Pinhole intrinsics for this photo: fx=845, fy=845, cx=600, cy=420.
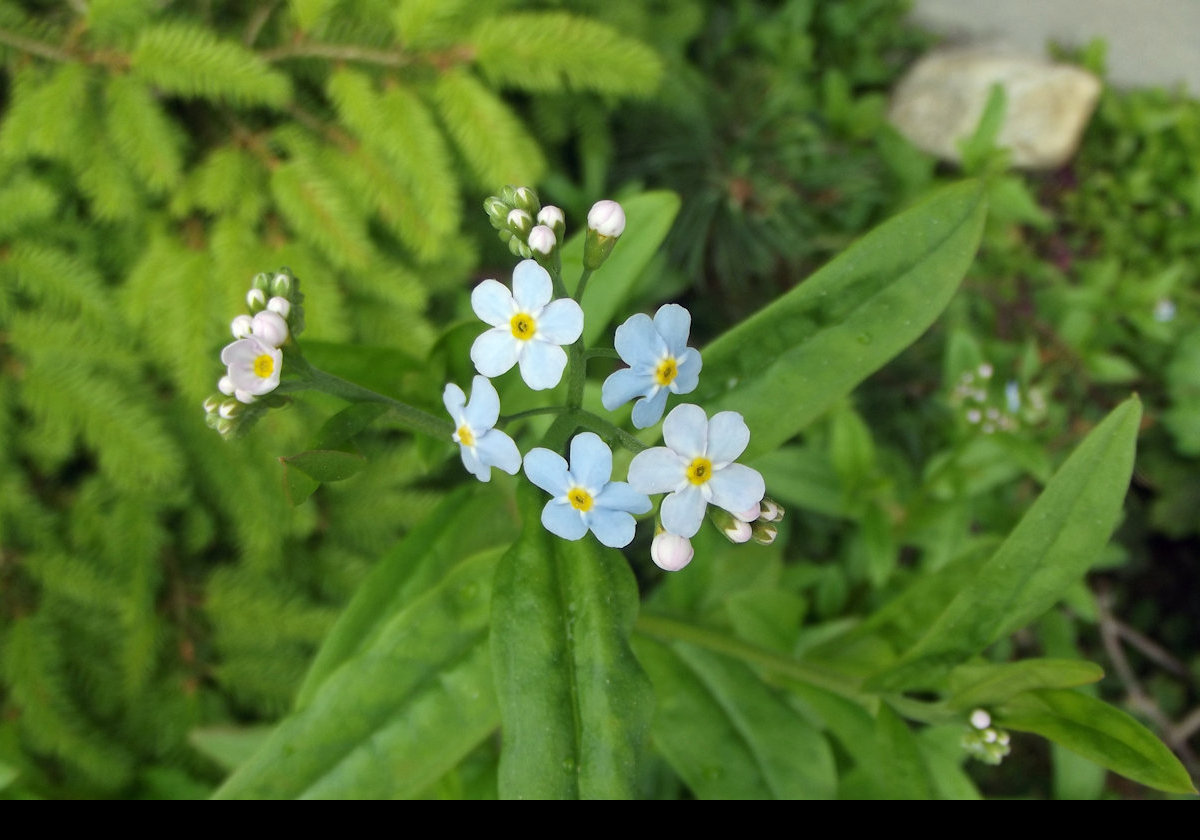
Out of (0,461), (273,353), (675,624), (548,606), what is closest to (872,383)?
(675,624)

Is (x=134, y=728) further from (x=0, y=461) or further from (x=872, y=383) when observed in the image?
(x=872, y=383)

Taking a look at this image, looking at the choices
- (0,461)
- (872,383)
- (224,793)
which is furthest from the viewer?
(872,383)

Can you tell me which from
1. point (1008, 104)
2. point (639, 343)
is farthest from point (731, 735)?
point (1008, 104)

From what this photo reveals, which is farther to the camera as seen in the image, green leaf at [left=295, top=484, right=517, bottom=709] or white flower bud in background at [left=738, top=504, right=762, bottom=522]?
green leaf at [left=295, top=484, right=517, bottom=709]

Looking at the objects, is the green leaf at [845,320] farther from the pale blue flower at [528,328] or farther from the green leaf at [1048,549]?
the pale blue flower at [528,328]

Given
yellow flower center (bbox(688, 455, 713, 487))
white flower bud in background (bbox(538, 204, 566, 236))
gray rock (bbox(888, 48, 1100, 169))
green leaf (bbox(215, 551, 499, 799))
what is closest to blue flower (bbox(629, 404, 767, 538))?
yellow flower center (bbox(688, 455, 713, 487))

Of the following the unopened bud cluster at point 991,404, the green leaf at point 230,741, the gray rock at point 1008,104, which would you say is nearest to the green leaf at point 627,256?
the unopened bud cluster at point 991,404

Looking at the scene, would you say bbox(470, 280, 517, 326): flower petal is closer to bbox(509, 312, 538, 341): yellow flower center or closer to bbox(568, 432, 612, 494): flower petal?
bbox(509, 312, 538, 341): yellow flower center
